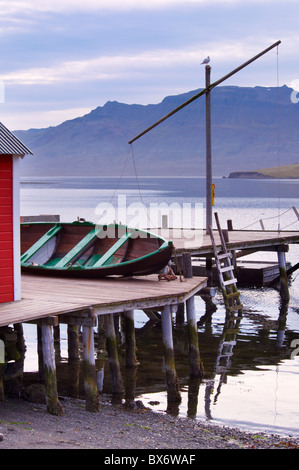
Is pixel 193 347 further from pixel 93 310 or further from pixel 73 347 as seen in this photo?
pixel 93 310

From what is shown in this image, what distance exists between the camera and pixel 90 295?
13.9 metres

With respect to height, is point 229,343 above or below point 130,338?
below

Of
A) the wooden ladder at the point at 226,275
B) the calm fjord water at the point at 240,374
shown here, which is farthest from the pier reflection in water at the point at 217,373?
the wooden ladder at the point at 226,275

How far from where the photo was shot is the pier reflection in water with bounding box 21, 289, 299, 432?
14275mm

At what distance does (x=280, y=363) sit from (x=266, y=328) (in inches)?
189

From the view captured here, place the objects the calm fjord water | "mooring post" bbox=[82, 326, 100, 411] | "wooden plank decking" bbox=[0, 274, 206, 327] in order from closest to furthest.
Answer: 1. "wooden plank decking" bbox=[0, 274, 206, 327]
2. "mooring post" bbox=[82, 326, 100, 411]
3. the calm fjord water

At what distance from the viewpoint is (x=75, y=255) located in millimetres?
18031

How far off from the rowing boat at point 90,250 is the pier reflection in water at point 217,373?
6.80 feet

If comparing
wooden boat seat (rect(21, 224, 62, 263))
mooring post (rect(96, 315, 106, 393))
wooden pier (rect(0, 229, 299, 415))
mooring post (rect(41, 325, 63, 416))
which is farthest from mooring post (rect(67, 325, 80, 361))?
mooring post (rect(41, 325, 63, 416))

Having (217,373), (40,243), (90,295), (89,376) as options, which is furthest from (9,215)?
(217,373)

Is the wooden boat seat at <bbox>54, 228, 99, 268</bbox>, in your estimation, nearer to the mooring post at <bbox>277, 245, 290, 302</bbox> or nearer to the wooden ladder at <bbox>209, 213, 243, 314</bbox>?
the wooden ladder at <bbox>209, 213, 243, 314</bbox>

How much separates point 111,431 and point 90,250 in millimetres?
7990

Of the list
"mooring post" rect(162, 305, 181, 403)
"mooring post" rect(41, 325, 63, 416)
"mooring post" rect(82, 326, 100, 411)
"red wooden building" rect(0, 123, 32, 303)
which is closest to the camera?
"mooring post" rect(41, 325, 63, 416)

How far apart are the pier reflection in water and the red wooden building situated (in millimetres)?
2767
